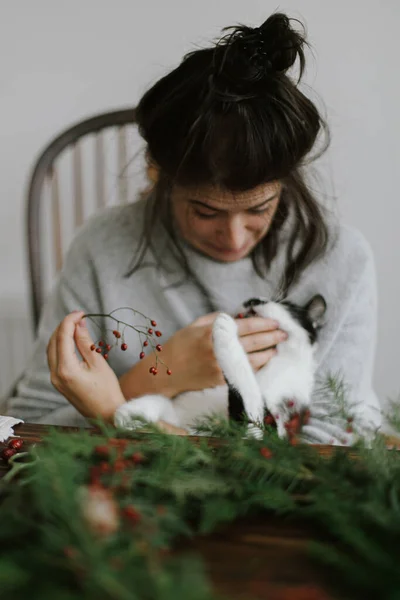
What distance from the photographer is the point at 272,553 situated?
0.34 m

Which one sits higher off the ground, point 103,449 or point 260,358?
point 103,449

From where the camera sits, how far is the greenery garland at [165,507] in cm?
26

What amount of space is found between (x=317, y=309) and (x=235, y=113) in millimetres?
359

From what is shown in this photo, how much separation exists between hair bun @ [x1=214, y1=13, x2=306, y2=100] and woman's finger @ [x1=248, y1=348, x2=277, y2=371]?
345mm

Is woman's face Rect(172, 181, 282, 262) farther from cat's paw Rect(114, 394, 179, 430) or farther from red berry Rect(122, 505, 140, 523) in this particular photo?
red berry Rect(122, 505, 140, 523)

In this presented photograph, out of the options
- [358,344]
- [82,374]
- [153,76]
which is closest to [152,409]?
[82,374]

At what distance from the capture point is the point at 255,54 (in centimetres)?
62

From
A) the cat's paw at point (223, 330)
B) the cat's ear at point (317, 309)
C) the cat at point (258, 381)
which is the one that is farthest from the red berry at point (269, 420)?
the cat's ear at point (317, 309)

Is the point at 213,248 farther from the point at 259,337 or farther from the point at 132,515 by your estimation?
the point at 132,515

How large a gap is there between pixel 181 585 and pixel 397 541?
0.48 ft

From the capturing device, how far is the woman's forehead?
0.70 meters

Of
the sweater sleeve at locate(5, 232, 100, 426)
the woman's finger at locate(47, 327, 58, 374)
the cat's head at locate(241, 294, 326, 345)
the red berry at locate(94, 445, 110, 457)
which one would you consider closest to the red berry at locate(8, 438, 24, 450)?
the red berry at locate(94, 445, 110, 457)

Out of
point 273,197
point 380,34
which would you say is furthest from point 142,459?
point 380,34

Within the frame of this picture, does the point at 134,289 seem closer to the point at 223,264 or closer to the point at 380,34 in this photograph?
the point at 223,264
